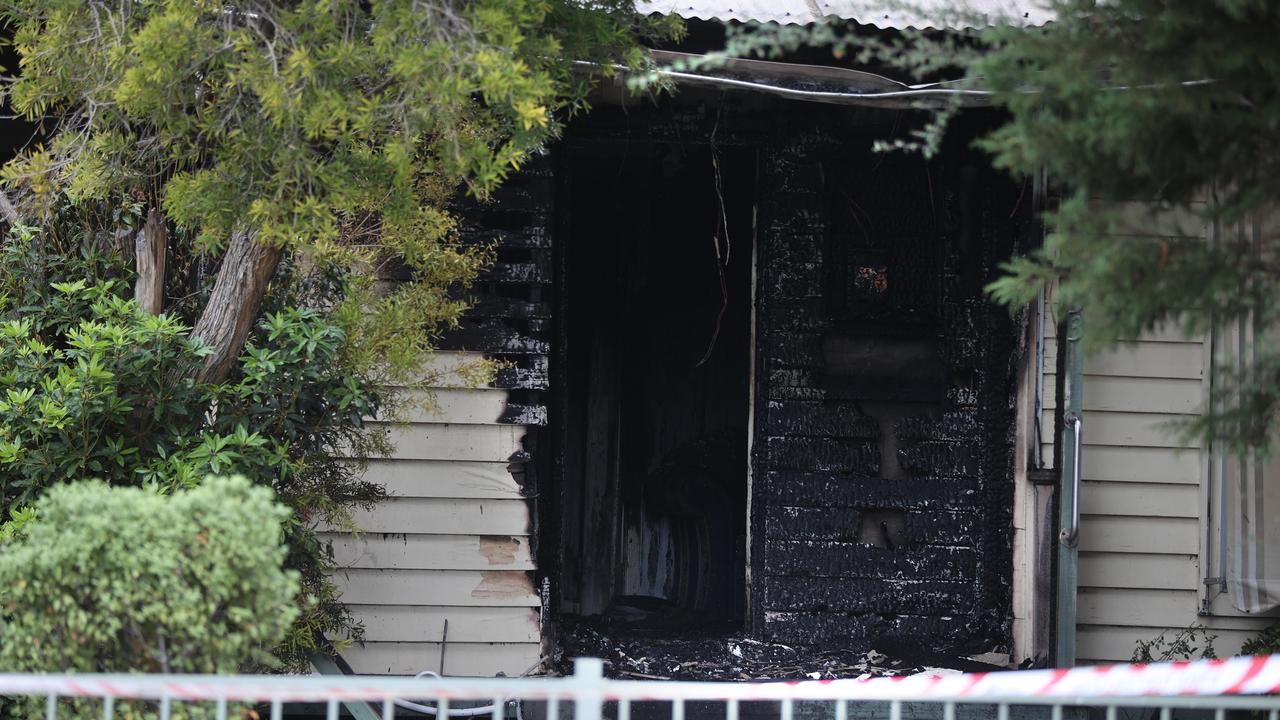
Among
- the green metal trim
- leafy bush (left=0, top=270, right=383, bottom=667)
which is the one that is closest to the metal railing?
leafy bush (left=0, top=270, right=383, bottom=667)

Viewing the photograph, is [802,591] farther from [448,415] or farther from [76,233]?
[76,233]

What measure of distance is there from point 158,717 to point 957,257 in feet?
14.2

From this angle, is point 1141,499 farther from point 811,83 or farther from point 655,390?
point 655,390

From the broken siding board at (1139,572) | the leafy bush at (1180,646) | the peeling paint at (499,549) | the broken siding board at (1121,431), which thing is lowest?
the leafy bush at (1180,646)

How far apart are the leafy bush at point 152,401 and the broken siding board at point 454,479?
1.13m

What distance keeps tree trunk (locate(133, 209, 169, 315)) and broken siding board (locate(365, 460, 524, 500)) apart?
1599 mm

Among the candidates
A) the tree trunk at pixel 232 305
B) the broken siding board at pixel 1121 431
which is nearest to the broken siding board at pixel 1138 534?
the broken siding board at pixel 1121 431

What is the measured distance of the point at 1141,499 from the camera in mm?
5922

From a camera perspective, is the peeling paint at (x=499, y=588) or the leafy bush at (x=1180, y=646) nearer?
the peeling paint at (x=499, y=588)

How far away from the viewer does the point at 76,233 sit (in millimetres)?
4473

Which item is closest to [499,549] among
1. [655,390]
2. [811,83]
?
[655,390]

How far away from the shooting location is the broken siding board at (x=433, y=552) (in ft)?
18.5

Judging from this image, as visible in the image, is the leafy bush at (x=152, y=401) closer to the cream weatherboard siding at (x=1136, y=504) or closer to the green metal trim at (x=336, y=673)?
the green metal trim at (x=336, y=673)

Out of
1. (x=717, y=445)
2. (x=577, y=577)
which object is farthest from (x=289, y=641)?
(x=717, y=445)
